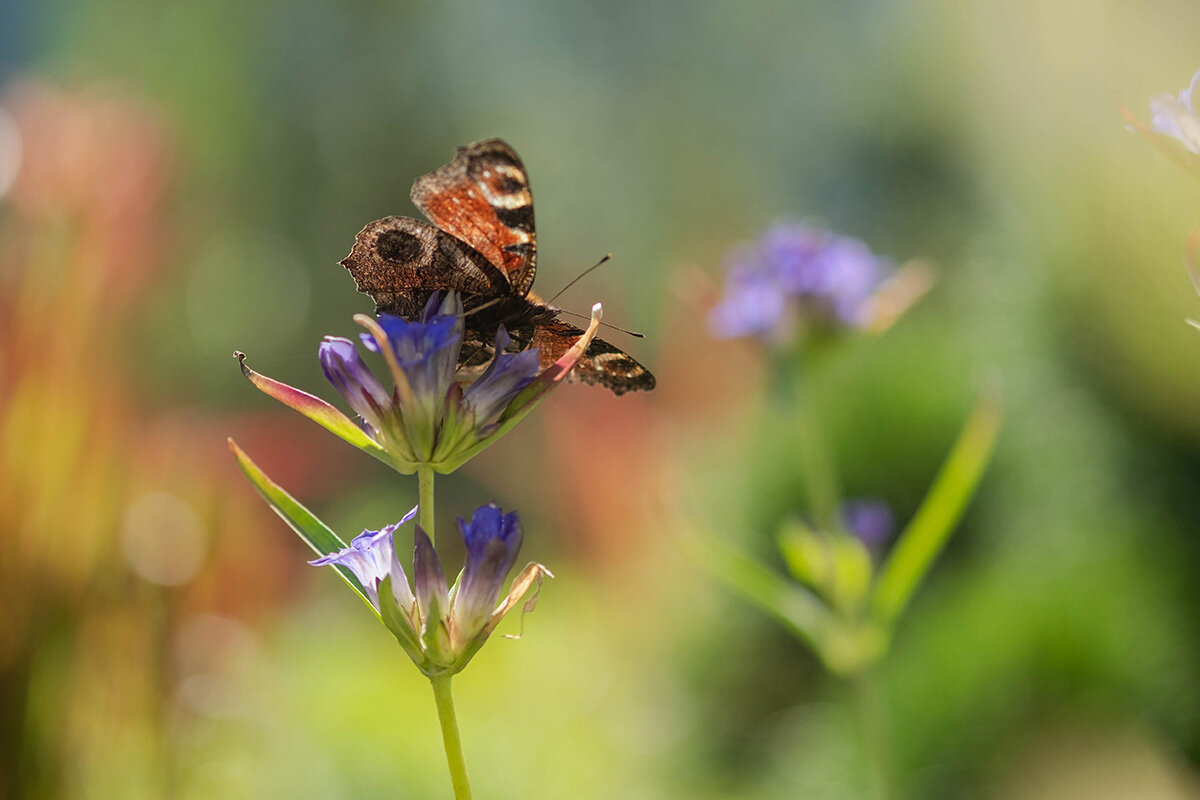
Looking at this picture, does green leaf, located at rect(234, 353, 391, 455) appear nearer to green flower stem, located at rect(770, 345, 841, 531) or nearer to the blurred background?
the blurred background

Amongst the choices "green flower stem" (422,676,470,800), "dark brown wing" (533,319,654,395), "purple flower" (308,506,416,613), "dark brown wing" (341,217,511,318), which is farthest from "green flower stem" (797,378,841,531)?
"green flower stem" (422,676,470,800)

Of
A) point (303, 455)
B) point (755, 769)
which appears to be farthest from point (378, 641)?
point (303, 455)

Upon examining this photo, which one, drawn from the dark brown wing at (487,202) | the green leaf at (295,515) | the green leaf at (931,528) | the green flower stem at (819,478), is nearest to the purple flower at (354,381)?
the green leaf at (295,515)

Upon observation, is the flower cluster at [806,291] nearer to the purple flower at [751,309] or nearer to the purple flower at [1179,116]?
the purple flower at [751,309]

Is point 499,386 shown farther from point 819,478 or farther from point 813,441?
point 813,441

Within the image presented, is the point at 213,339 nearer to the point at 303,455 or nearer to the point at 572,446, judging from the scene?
the point at 303,455

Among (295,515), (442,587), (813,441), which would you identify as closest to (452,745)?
(442,587)
